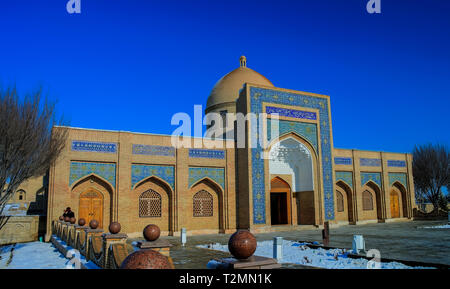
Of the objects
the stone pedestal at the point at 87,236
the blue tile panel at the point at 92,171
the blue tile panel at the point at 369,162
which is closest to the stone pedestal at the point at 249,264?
the stone pedestal at the point at 87,236

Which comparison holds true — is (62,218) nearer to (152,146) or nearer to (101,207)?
(101,207)

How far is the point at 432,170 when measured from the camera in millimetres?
27438

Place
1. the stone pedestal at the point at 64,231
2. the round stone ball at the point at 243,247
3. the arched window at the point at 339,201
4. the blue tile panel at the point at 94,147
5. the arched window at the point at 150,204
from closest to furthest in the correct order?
the round stone ball at the point at 243,247 < the stone pedestal at the point at 64,231 < the blue tile panel at the point at 94,147 < the arched window at the point at 150,204 < the arched window at the point at 339,201

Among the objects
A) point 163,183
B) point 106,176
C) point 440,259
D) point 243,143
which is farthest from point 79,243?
point 243,143

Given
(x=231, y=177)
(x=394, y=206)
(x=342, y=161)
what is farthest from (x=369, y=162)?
(x=231, y=177)

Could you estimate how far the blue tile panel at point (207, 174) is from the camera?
16.3 m

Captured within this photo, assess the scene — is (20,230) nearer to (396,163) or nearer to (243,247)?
(243,247)

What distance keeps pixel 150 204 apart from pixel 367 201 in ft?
43.6

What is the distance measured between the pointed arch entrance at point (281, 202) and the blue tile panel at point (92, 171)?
8017mm

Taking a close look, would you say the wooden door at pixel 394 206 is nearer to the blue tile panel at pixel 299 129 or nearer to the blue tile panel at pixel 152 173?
the blue tile panel at pixel 299 129

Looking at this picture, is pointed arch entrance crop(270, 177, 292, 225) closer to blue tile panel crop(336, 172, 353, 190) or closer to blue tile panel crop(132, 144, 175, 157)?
blue tile panel crop(336, 172, 353, 190)

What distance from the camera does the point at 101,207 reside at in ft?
48.2

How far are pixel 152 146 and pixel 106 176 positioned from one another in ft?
7.30

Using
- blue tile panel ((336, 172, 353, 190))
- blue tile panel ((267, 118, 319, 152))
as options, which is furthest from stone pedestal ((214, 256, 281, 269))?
blue tile panel ((336, 172, 353, 190))
